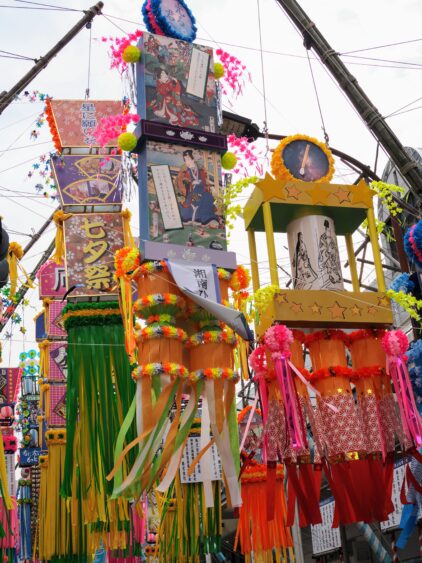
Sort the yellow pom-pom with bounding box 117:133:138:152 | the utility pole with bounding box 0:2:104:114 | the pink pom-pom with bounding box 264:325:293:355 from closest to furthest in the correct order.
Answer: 1. the pink pom-pom with bounding box 264:325:293:355
2. the yellow pom-pom with bounding box 117:133:138:152
3. the utility pole with bounding box 0:2:104:114

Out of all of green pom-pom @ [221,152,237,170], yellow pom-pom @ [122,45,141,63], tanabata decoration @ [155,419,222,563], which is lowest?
tanabata decoration @ [155,419,222,563]

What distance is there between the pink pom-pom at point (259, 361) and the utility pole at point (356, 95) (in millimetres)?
3299

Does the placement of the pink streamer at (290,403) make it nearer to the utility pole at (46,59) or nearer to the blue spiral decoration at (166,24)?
the blue spiral decoration at (166,24)

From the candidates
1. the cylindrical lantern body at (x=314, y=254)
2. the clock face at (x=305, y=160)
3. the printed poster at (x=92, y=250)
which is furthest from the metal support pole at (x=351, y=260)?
the printed poster at (x=92, y=250)

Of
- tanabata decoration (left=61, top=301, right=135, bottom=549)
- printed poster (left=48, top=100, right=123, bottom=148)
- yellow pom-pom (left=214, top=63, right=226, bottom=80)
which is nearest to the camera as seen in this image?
tanabata decoration (left=61, top=301, right=135, bottom=549)

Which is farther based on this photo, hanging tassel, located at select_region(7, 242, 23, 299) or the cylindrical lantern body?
the cylindrical lantern body

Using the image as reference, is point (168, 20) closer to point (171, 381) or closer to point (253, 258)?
point (253, 258)

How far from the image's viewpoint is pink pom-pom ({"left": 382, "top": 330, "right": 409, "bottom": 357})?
24.3 ft

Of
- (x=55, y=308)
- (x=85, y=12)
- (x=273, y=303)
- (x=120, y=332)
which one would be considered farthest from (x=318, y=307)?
(x=85, y=12)

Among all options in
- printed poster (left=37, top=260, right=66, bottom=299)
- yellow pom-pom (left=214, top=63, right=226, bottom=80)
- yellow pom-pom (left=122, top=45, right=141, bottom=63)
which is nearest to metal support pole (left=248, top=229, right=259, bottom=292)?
yellow pom-pom (left=214, top=63, right=226, bottom=80)

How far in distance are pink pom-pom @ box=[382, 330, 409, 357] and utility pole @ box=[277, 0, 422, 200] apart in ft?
8.53

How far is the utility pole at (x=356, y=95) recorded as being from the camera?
31.1ft

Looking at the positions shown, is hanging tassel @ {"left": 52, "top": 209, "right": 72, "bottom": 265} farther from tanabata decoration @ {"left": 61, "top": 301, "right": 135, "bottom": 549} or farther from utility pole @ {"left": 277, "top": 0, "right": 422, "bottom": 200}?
utility pole @ {"left": 277, "top": 0, "right": 422, "bottom": 200}

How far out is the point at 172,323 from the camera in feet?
22.0
